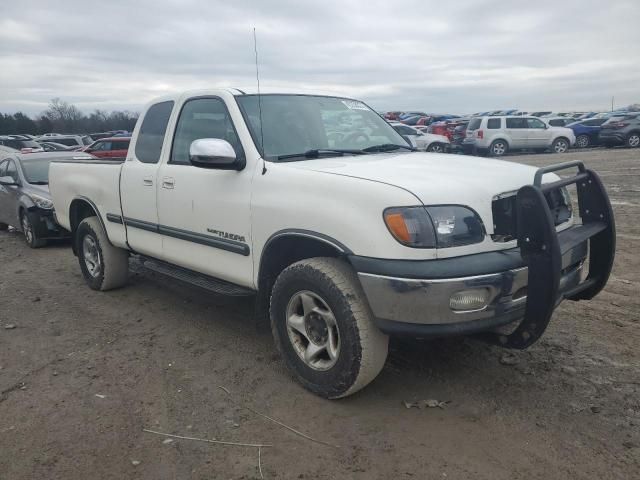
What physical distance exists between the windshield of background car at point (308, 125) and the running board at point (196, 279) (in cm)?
97

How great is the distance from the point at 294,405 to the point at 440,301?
1.18m

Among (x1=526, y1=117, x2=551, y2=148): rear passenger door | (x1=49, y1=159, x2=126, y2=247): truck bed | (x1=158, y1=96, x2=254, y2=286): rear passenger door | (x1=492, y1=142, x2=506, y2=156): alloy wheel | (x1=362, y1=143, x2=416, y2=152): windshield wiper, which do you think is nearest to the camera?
(x1=158, y1=96, x2=254, y2=286): rear passenger door

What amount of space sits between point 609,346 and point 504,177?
163 cm

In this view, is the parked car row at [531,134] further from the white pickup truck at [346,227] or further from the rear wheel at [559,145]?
the white pickup truck at [346,227]

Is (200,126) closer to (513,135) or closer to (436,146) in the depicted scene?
(436,146)

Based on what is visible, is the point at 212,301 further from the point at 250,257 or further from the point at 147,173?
the point at 250,257

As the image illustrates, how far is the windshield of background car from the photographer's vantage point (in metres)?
4.02

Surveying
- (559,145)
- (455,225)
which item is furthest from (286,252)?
(559,145)

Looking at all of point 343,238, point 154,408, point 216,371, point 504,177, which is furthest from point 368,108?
point 154,408

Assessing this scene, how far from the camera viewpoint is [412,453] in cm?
293

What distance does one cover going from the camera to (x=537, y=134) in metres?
23.3

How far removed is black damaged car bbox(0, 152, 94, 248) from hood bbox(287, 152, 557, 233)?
5.81 meters

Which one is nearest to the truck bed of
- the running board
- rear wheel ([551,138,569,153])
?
the running board

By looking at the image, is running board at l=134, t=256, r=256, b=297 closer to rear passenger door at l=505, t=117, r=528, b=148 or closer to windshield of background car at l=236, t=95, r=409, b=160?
windshield of background car at l=236, t=95, r=409, b=160
